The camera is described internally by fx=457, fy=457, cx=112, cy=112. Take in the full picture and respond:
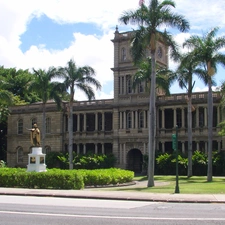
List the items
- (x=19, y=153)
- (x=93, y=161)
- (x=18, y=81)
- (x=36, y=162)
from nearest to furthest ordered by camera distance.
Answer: (x=36, y=162) < (x=93, y=161) < (x=19, y=153) < (x=18, y=81)

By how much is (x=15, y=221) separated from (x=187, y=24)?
23.6 m

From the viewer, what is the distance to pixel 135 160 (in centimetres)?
5559

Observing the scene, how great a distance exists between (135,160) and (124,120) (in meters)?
5.36

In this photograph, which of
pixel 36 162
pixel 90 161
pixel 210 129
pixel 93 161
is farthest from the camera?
pixel 90 161

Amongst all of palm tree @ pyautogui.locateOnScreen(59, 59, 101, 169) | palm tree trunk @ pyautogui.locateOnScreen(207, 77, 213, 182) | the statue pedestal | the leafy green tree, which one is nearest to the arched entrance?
palm tree @ pyautogui.locateOnScreen(59, 59, 101, 169)

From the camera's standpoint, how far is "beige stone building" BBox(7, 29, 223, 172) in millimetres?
Answer: 51156

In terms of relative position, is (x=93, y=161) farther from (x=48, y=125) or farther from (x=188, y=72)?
(x=188, y=72)

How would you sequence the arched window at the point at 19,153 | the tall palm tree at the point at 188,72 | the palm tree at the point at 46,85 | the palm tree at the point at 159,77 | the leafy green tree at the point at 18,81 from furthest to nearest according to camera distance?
the leafy green tree at the point at 18,81, the arched window at the point at 19,153, the palm tree at the point at 46,85, the palm tree at the point at 159,77, the tall palm tree at the point at 188,72

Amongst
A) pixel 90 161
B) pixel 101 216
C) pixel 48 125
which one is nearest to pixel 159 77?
pixel 90 161

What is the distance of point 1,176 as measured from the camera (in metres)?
28.9

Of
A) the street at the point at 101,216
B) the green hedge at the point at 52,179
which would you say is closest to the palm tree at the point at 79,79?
the green hedge at the point at 52,179

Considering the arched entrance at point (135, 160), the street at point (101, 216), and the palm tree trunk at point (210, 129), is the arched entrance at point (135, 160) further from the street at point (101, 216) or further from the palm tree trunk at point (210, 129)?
the street at point (101, 216)

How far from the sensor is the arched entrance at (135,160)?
5474cm

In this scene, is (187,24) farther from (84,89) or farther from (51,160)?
(51,160)
